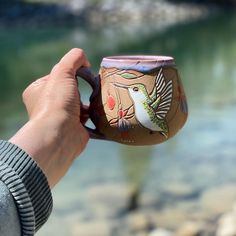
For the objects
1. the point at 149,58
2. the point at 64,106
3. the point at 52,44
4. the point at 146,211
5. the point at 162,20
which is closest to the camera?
the point at 64,106

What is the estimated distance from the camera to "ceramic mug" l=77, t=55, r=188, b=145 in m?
0.88

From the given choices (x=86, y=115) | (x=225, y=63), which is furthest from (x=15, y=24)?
(x=86, y=115)

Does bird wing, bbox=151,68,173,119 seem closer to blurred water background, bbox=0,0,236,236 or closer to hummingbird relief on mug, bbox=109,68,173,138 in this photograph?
hummingbird relief on mug, bbox=109,68,173,138

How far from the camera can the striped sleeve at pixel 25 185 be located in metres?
0.67

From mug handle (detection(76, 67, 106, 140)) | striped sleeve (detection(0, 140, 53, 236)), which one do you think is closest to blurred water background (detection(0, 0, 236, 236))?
mug handle (detection(76, 67, 106, 140))

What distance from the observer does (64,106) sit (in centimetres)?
82

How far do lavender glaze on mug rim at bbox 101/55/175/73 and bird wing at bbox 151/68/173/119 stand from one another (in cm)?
1

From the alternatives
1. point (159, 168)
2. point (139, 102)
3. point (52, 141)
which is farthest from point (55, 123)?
point (159, 168)

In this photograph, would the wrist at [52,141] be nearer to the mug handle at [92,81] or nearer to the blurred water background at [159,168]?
the mug handle at [92,81]

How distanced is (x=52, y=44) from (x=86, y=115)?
11.9 meters

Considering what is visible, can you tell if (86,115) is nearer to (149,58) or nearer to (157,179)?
(149,58)

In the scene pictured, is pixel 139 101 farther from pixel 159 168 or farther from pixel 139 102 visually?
pixel 159 168

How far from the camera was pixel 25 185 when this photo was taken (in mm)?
671

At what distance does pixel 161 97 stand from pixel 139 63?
56 mm
